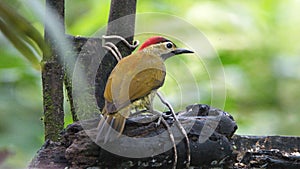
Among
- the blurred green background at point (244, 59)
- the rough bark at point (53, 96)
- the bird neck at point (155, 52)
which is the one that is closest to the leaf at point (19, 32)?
the rough bark at point (53, 96)

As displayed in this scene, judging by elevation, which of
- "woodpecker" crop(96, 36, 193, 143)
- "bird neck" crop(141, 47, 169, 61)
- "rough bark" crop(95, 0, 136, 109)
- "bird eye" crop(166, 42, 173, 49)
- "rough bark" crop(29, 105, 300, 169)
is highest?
"rough bark" crop(95, 0, 136, 109)

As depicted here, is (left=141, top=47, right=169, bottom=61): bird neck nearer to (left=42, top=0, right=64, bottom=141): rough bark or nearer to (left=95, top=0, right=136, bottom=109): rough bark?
(left=95, top=0, right=136, bottom=109): rough bark

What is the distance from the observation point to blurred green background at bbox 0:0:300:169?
3.36 meters

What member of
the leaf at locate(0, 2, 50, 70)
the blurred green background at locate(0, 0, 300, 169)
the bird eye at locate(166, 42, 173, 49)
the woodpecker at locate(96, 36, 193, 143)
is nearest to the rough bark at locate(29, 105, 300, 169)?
the woodpecker at locate(96, 36, 193, 143)

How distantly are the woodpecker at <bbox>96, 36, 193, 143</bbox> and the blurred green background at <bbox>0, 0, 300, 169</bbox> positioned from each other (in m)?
1.22

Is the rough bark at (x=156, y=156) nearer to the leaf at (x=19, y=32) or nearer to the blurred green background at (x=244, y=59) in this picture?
the leaf at (x=19, y=32)

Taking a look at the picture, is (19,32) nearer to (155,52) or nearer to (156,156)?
(156,156)

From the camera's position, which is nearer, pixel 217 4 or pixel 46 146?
pixel 46 146

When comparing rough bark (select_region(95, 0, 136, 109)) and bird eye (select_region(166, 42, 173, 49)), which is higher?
rough bark (select_region(95, 0, 136, 109))

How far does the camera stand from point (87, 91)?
1.92 meters

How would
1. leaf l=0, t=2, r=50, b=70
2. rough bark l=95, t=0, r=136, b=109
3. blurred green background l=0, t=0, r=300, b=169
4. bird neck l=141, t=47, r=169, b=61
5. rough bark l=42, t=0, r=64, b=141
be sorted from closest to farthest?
1. leaf l=0, t=2, r=50, b=70
2. rough bark l=42, t=0, r=64, b=141
3. bird neck l=141, t=47, r=169, b=61
4. rough bark l=95, t=0, r=136, b=109
5. blurred green background l=0, t=0, r=300, b=169

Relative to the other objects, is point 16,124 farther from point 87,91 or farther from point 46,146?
point 46,146

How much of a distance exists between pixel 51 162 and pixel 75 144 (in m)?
0.10

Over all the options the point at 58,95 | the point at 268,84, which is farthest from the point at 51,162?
the point at 268,84
